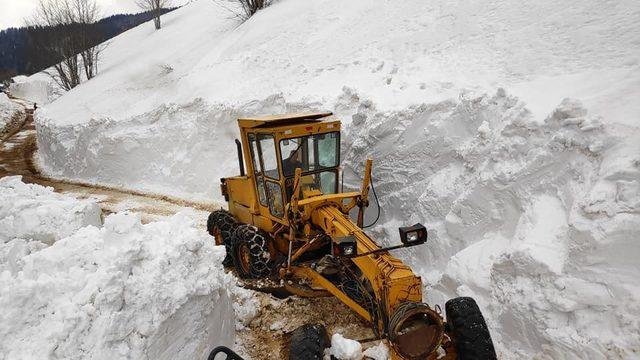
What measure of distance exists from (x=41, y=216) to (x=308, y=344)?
206 inches

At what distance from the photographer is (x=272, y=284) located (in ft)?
22.4

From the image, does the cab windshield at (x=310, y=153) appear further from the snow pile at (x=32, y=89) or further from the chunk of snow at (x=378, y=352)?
the snow pile at (x=32, y=89)

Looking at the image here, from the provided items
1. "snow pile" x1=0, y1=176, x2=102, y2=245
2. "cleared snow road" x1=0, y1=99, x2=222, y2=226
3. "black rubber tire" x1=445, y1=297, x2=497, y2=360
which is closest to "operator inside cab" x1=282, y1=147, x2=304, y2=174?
"black rubber tire" x1=445, y1=297, x2=497, y2=360

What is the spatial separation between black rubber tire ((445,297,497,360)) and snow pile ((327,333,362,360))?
977 mm

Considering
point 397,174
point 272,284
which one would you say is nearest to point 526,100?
point 397,174

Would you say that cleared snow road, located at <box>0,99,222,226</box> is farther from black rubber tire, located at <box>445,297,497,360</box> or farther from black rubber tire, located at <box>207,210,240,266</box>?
black rubber tire, located at <box>445,297,497,360</box>

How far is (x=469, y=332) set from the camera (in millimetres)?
4246

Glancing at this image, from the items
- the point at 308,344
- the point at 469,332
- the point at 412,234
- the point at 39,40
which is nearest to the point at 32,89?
the point at 39,40

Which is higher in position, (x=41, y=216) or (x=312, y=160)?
(x=312, y=160)

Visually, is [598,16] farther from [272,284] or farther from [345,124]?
[272,284]

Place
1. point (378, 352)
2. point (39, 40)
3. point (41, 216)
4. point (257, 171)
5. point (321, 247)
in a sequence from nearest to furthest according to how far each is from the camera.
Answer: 1. point (378, 352)
2. point (321, 247)
3. point (257, 171)
4. point (41, 216)
5. point (39, 40)

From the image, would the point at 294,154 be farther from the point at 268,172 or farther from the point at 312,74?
the point at 312,74

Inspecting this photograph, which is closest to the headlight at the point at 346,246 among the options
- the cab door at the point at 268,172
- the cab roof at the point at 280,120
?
the cab door at the point at 268,172

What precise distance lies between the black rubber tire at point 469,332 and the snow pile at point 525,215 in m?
0.85
